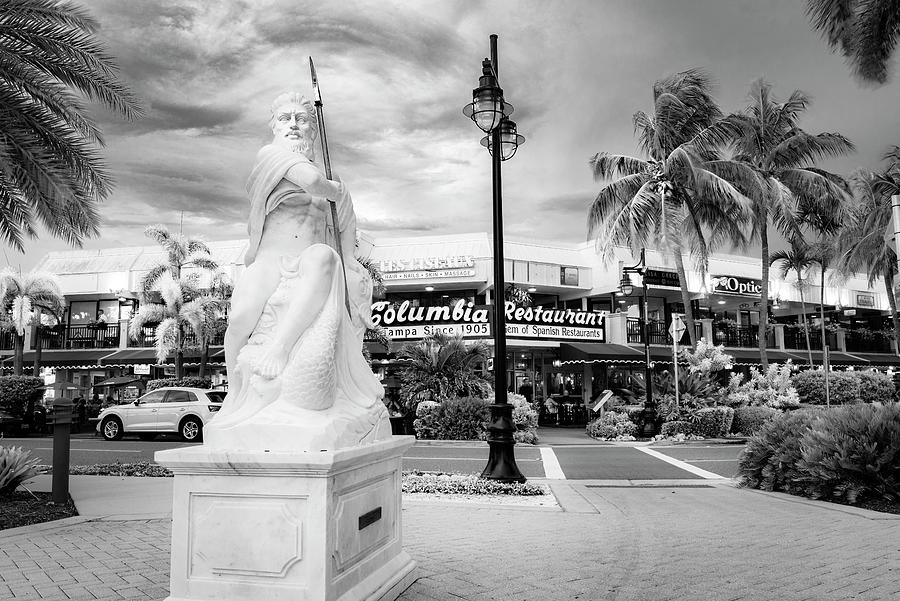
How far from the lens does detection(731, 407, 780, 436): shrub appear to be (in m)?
20.5

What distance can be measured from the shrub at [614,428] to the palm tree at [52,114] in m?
14.8

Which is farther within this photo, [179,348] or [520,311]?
[520,311]

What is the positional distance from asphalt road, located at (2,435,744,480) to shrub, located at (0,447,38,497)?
3551mm

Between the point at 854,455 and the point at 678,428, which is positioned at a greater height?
the point at 854,455

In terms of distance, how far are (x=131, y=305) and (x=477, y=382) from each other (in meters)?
20.6

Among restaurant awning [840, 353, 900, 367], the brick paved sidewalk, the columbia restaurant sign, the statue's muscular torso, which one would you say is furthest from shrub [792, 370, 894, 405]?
the statue's muscular torso

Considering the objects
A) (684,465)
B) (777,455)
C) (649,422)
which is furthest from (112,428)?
(777,455)

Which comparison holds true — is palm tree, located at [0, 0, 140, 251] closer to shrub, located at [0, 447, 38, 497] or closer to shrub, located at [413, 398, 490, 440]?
shrub, located at [0, 447, 38, 497]

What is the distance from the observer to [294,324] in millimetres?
4066

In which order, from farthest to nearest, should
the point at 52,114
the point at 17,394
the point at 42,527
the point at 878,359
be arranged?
the point at 878,359 < the point at 17,394 < the point at 52,114 < the point at 42,527

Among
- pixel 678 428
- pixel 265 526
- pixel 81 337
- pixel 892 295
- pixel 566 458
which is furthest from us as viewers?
pixel 892 295

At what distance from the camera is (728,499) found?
29.9 ft

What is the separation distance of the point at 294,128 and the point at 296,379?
1.68 m

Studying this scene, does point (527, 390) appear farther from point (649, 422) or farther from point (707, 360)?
point (707, 360)
